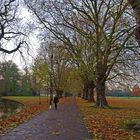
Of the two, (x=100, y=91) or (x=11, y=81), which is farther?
(x=11, y=81)

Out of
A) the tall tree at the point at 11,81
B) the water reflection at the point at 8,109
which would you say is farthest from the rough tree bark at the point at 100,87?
the tall tree at the point at 11,81

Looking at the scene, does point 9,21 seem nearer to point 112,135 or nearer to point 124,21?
point 124,21

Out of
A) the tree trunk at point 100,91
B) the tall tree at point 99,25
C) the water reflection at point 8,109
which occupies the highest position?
the tall tree at point 99,25

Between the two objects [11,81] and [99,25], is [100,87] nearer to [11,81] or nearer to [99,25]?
[99,25]

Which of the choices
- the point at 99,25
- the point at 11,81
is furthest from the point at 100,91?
the point at 11,81

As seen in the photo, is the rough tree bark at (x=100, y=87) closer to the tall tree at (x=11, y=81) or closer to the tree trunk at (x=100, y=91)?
the tree trunk at (x=100, y=91)

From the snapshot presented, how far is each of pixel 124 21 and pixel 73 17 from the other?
7.11m

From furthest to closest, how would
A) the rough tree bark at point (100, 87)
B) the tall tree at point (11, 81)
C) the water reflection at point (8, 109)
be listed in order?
the tall tree at point (11, 81) → the rough tree bark at point (100, 87) → the water reflection at point (8, 109)

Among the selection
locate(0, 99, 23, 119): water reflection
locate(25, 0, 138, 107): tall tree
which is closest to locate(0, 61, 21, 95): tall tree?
locate(0, 99, 23, 119): water reflection

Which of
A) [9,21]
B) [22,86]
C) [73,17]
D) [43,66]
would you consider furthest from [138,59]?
[22,86]

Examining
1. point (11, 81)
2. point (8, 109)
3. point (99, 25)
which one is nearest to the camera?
point (99, 25)

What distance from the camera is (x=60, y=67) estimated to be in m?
81.3

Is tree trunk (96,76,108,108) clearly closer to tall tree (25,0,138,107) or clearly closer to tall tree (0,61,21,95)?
tall tree (25,0,138,107)

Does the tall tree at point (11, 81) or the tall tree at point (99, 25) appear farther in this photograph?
the tall tree at point (11, 81)
